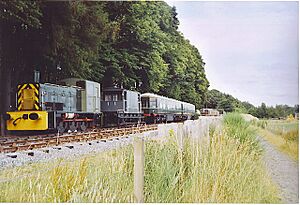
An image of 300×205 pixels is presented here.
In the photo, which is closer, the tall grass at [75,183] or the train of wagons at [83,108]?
the tall grass at [75,183]

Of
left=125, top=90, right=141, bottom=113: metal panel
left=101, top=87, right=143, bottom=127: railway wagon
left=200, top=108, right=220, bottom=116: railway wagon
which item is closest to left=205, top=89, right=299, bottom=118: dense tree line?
left=200, top=108, right=220, bottom=116: railway wagon

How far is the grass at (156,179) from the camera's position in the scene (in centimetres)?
218

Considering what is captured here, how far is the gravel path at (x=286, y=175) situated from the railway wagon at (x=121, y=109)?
1173mm

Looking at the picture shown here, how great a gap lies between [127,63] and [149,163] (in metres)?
0.68

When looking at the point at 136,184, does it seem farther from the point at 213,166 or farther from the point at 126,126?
the point at 126,126

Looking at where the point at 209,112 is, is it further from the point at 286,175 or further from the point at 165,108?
the point at 286,175

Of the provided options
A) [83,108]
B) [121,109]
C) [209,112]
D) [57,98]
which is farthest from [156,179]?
[83,108]

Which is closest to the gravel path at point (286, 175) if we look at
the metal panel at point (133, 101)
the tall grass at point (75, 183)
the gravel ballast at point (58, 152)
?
the tall grass at point (75, 183)

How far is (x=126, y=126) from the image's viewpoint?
3.52 m

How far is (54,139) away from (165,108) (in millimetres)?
1293

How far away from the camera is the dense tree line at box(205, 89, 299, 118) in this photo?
7.07ft

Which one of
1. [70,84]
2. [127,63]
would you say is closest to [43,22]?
[127,63]

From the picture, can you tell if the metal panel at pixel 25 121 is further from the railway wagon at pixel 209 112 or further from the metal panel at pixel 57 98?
the railway wagon at pixel 209 112

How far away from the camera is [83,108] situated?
4383 millimetres
